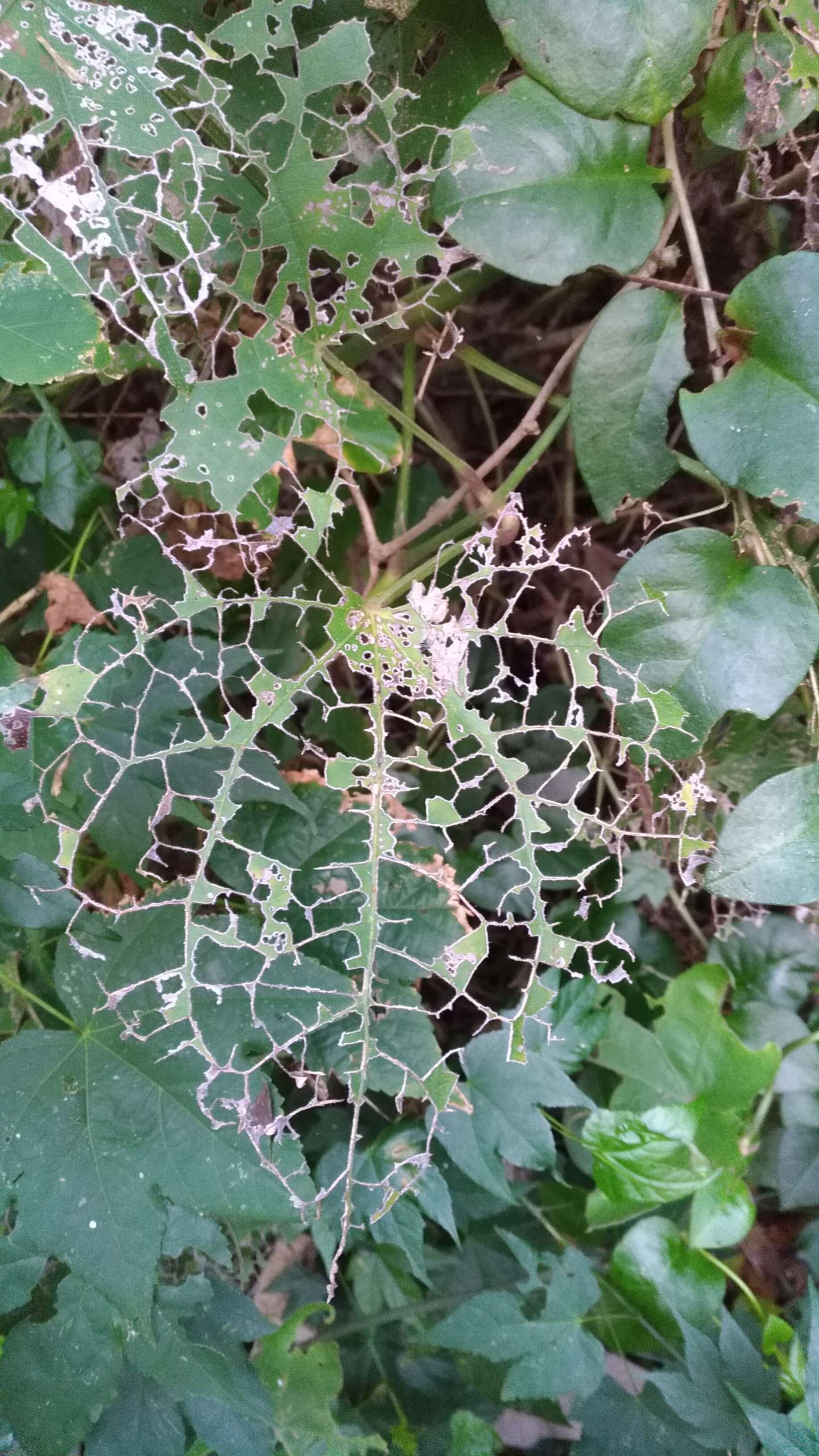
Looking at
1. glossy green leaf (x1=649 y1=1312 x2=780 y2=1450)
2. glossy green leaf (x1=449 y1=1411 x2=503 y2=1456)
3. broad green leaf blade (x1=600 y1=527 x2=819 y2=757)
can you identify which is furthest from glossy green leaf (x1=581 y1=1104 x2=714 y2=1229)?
broad green leaf blade (x1=600 y1=527 x2=819 y2=757)

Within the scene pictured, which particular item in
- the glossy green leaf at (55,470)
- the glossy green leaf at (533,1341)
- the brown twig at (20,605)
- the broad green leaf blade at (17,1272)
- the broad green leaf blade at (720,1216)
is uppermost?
the glossy green leaf at (55,470)

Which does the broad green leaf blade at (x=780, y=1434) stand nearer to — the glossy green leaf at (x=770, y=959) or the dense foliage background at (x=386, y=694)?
the dense foliage background at (x=386, y=694)

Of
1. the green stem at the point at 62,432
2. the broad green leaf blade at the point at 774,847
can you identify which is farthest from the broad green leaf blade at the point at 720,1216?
the green stem at the point at 62,432

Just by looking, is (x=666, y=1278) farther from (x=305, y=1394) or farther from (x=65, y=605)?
(x=65, y=605)

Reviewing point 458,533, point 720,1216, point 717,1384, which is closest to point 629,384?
point 458,533

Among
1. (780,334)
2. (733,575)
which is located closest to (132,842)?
(733,575)
